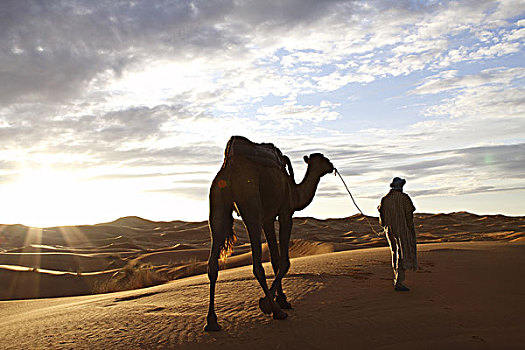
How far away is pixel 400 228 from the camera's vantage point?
9.17 m

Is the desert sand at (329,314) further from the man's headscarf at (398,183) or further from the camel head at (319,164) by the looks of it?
the camel head at (319,164)

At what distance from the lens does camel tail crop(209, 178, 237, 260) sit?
291 inches

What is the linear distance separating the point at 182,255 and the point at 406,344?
22.5 m

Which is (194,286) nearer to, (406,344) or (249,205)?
(249,205)

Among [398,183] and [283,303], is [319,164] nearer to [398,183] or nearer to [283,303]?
[398,183]

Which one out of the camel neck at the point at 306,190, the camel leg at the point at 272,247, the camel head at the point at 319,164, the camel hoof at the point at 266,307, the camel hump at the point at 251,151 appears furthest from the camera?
the camel head at the point at 319,164

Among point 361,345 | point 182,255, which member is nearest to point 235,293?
point 361,345

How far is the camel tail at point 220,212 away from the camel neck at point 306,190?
154 cm

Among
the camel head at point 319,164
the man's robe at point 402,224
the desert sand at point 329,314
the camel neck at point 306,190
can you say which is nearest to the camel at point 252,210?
the camel neck at point 306,190

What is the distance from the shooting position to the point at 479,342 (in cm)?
595

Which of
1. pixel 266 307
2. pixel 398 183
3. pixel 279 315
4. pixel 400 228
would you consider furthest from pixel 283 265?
pixel 398 183

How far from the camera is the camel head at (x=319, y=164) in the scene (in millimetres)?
8892

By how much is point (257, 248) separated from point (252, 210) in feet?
2.07

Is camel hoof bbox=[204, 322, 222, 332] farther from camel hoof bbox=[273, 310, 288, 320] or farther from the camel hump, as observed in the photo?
the camel hump
